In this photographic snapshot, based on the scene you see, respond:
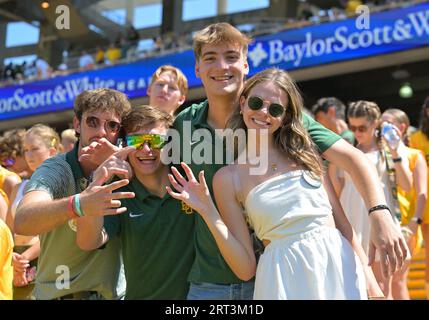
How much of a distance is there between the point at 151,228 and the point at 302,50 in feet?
37.0

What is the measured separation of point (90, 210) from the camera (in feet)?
7.38

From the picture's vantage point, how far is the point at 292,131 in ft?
8.19

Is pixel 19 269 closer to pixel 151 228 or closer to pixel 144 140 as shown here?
pixel 151 228

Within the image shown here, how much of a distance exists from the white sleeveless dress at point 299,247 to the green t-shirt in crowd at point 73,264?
90cm

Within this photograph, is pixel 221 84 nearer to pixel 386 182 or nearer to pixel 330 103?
pixel 386 182

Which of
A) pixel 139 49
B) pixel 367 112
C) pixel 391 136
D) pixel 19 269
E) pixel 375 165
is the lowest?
pixel 19 269

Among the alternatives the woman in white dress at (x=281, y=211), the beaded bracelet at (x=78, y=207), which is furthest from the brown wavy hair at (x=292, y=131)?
the beaded bracelet at (x=78, y=207)

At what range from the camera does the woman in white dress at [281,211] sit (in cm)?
221

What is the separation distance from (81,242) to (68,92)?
15155mm

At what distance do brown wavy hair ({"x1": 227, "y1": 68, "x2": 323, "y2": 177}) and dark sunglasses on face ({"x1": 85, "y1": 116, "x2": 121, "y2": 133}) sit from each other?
0.69 m

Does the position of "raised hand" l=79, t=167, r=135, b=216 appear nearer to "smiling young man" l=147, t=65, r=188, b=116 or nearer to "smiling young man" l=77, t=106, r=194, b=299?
"smiling young man" l=77, t=106, r=194, b=299

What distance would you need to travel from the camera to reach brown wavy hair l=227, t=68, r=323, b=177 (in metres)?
2.43

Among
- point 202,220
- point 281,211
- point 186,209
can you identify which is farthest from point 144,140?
point 281,211

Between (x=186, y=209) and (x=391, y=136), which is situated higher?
(x=391, y=136)
